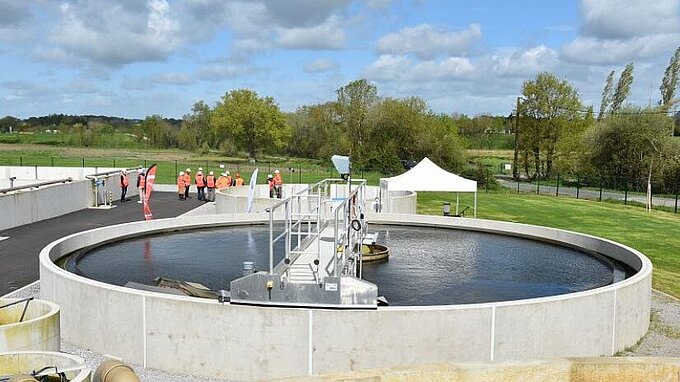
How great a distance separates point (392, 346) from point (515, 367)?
133 inches

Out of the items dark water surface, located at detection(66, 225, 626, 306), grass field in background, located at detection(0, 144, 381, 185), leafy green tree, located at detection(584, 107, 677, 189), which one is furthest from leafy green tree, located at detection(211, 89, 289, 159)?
dark water surface, located at detection(66, 225, 626, 306)

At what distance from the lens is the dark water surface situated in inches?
552

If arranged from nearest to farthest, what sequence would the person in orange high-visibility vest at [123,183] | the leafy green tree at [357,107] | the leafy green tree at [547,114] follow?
the person in orange high-visibility vest at [123,183]
the leafy green tree at [547,114]
the leafy green tree at [357,107]

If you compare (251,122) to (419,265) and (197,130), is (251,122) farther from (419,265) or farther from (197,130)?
(419,265)

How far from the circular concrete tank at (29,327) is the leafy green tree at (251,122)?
213ft

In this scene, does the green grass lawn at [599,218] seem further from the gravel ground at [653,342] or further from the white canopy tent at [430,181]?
the white canopy tent at [430,181]

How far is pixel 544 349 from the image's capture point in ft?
33.8

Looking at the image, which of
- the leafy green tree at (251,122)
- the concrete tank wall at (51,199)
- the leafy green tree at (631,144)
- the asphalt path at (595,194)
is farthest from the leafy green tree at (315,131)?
the concrete tank wall at (51,199)

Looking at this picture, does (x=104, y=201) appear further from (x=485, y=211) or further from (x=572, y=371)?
(x=572, y=371)

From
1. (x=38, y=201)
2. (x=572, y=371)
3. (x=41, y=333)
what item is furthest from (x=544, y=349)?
(x=38, y=201)

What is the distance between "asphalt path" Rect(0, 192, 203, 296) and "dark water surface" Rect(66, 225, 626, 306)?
1551mm

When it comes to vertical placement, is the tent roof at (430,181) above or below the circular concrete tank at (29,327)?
above

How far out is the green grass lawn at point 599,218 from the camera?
2094 cm

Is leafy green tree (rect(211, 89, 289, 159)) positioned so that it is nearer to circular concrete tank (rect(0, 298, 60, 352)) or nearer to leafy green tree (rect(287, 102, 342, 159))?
leafy green tree (rect(287, 102, 342, 159))
